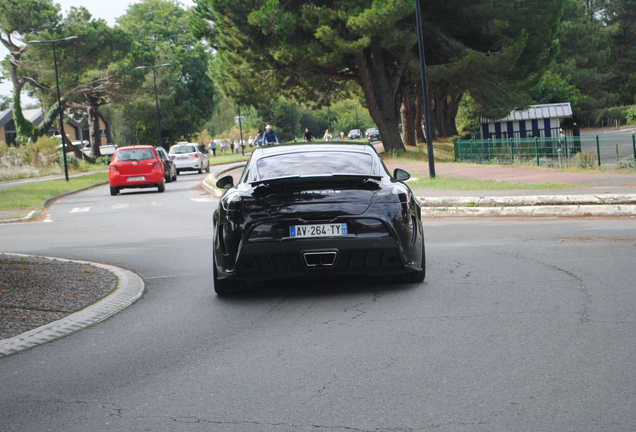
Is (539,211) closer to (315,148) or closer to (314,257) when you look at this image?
(315,148)

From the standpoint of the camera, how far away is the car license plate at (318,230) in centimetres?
666

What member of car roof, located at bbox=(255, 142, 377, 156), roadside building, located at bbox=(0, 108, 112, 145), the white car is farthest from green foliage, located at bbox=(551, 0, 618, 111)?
car roof, located at bbox=(255, 142, 377, 156)

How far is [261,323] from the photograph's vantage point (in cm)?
605

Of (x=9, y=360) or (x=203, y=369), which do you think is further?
(x=9, y=360)

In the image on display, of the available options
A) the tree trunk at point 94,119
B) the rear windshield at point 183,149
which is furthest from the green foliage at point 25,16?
the rear windshield at point 183,149

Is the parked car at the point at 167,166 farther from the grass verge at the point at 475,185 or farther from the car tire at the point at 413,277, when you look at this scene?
the car tire at the point at 413,277

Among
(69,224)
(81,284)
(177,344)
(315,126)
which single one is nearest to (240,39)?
(69,224)

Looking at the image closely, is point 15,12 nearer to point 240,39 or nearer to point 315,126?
point 240,39

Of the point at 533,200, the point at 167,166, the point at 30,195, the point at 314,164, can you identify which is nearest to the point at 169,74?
the point at 167,166

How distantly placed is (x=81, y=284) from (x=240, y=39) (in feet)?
89.2

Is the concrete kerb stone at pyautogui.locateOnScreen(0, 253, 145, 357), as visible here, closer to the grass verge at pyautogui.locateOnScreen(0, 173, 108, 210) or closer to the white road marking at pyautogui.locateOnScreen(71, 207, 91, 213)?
the white road marking at pyautogui.locateOnScreen(71, 207, 91, 213)

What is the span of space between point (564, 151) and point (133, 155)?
15308 millimetres

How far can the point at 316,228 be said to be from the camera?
21.9 feet

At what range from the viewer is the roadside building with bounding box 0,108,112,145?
88.2 m
